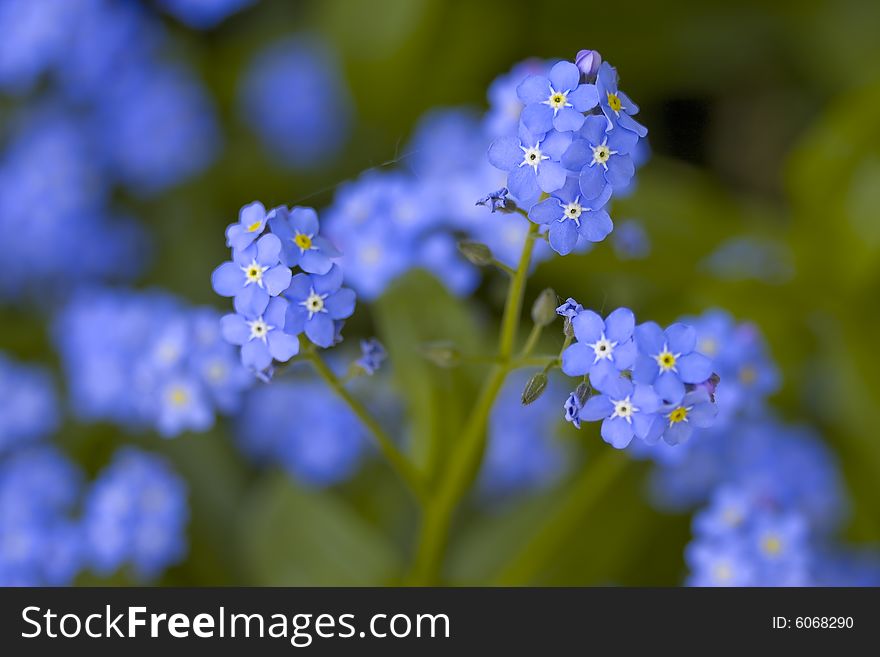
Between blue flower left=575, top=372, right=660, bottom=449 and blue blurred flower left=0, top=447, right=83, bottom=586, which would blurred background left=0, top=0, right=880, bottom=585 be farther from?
blue flower left=575, top=372, right=660, bottom=449

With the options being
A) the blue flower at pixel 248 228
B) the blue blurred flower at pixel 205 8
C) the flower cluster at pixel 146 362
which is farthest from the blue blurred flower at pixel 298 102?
the blue flower at pixel 248 228

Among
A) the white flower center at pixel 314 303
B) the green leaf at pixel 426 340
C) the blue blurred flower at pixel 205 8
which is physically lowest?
the white flower center at pixel 314 303

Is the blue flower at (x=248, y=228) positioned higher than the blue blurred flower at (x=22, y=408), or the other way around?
the blue blurred flower at (x=22, y=408)

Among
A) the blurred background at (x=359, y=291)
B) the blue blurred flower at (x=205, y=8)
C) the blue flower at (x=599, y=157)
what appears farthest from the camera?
the blue blurred flower at (x=205, y=8)

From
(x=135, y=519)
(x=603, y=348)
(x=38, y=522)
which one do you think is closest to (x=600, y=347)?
(x=603, y=348)

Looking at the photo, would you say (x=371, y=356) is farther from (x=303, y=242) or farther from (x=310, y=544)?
(x=310, y=544)

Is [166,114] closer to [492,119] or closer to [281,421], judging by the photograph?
[281,421]

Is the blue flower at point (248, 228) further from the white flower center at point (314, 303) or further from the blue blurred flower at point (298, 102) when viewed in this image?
the blue blurred flower at point (298, 102)

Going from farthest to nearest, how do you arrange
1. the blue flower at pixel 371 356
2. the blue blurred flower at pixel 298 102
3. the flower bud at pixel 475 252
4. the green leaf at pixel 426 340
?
the blue blurred flower at pixel 298 102 → the green leaf at pixel 426 340 → the blue flower at pixel 371 356 → the flower bud at pixel 475 252
